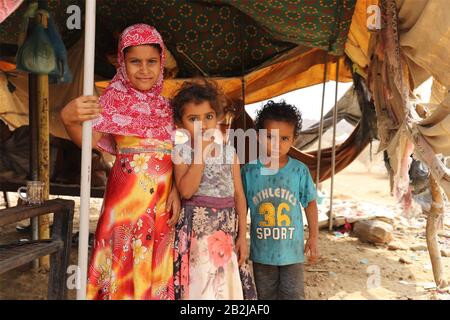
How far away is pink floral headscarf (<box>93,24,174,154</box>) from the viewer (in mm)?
1861

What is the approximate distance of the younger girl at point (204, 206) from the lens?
181 cm

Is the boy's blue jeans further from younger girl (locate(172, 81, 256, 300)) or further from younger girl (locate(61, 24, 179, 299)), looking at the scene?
younger girl (locate(61, 24, 179, 299))

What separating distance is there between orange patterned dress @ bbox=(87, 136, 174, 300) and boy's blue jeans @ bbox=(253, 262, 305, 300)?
0.51 meters

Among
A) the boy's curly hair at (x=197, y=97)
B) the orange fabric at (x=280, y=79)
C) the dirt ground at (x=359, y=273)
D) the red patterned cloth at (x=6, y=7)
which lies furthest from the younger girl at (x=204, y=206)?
the orange fabric at (x=280, y=79)

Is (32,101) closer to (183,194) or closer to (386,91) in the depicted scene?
(183,194)

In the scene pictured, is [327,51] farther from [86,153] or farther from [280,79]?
[86,153]

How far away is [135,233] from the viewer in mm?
1839

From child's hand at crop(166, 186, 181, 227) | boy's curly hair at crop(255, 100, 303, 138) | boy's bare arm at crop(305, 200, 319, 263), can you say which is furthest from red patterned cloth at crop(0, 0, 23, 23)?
boy's bare arm at crop(305, 200, 319, 263)

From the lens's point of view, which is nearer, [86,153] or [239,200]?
[86,153]

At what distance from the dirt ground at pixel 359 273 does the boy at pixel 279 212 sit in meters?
A: 1.29

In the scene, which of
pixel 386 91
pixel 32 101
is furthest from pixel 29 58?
pixel 386 91

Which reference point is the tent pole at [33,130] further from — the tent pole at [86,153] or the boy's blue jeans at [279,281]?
the boy's blue jeans at [279,281]

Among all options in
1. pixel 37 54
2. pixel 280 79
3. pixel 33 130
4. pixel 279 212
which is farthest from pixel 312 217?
pixel 280 79

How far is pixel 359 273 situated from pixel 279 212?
7.33ft
